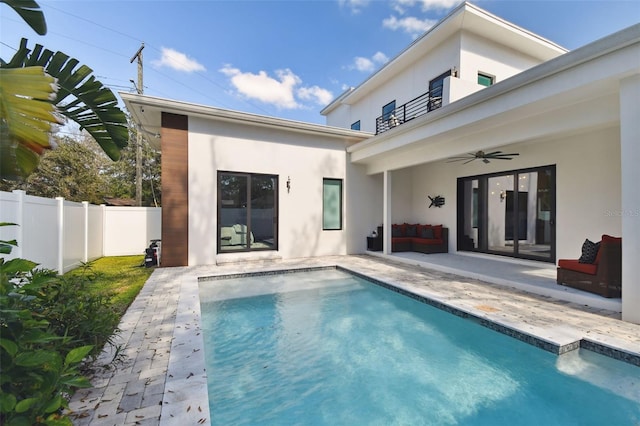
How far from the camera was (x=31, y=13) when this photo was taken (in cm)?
248

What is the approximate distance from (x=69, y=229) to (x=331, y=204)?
7652 millimetres

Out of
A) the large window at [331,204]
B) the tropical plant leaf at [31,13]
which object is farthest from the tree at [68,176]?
the tropical plant leaf at [31,13]

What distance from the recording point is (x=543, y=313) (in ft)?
14.9

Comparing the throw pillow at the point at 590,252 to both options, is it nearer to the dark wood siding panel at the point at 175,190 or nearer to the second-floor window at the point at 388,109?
the dark wood siding panel at the point at 175,190

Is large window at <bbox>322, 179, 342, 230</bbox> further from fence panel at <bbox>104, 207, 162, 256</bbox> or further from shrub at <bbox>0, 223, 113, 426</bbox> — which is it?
shrub at <bbox>0, 223, 113, 426</bbox>

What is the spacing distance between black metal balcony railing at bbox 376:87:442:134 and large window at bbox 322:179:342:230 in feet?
→ 10.2

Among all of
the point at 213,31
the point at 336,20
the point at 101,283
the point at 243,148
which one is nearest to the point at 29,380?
the point at 101,283

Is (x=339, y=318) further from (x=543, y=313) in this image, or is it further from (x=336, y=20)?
(x=336, y=20)

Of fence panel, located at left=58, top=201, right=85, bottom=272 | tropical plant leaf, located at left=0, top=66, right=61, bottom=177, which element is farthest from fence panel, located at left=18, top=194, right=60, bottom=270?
tropical plant leaf, located at left=0, top=66, right=61, bottom=177

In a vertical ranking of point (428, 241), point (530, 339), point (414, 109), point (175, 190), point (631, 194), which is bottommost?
point (530, 339)

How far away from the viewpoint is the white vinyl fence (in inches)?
204

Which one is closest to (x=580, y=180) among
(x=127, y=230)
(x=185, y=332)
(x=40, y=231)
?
(x=185, y=332)

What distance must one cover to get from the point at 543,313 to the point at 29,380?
593cm

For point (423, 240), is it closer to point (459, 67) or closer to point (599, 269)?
point (599, 269)
